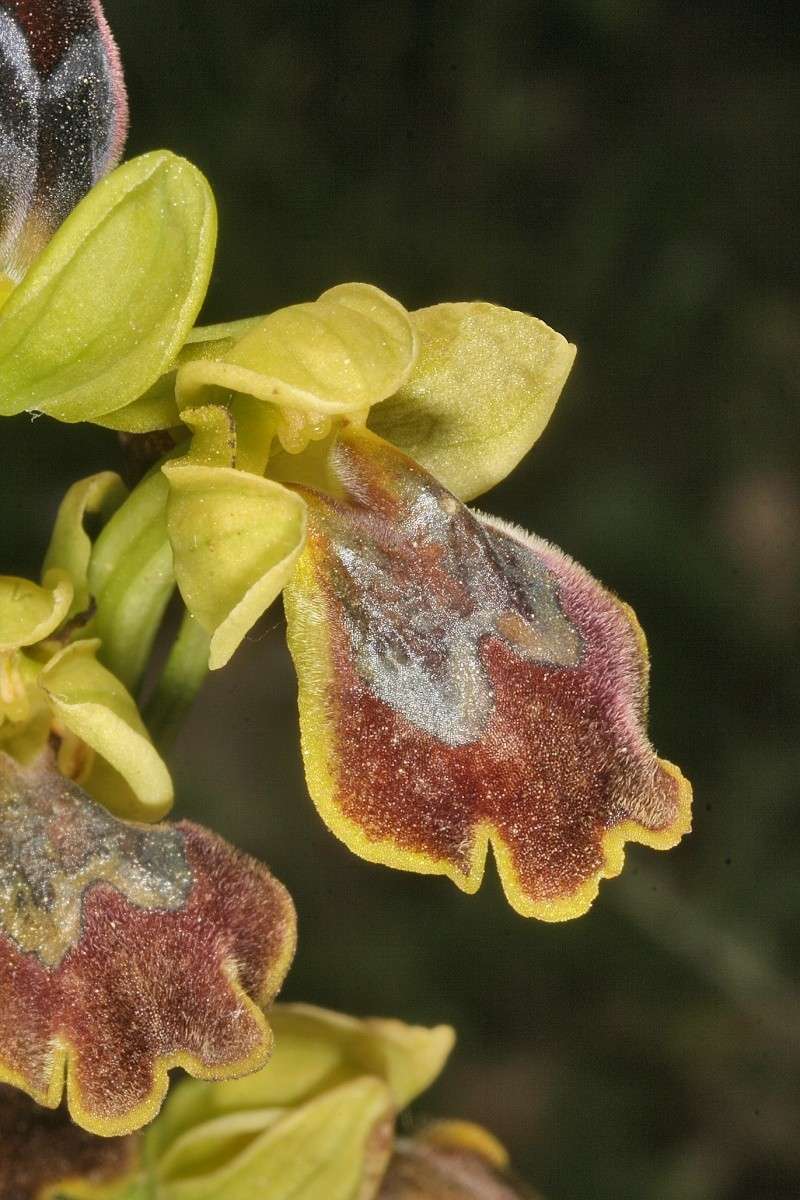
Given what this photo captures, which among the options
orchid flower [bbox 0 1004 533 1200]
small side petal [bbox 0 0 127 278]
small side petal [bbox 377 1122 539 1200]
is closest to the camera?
small side petal [bbox 0 0 127 278]

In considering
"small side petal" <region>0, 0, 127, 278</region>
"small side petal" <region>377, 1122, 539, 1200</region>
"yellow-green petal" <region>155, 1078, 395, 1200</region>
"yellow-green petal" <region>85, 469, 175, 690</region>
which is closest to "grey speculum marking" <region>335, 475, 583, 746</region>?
"yellow-green petal" <region>85, 469, 175, 690</region>

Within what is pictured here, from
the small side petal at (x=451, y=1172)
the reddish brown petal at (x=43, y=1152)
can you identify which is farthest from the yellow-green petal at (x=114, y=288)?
the small side petal at (x=451, y=1172)

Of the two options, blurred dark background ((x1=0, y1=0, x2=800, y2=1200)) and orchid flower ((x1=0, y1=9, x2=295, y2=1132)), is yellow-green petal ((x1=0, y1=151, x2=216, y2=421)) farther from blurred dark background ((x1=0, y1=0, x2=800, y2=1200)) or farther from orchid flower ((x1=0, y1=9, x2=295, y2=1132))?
blurred dark background ((x1=0, y1=0, x2=800, y2=1200))

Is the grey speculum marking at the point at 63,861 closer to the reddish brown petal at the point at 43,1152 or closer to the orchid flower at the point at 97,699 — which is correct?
the orchid flower at the point at 97,699

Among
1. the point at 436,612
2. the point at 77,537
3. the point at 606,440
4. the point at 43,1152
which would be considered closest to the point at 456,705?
the point at 436,612

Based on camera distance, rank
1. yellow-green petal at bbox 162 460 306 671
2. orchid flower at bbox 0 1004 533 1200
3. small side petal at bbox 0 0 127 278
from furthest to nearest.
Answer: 1. orchid flower at bbox 0 1004 533 1200
2. small side petal at bbox 0 0 127 278
3. yellow-green petal at bbox 162 460 306 671

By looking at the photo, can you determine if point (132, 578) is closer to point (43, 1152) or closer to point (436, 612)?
point (436, 612)
